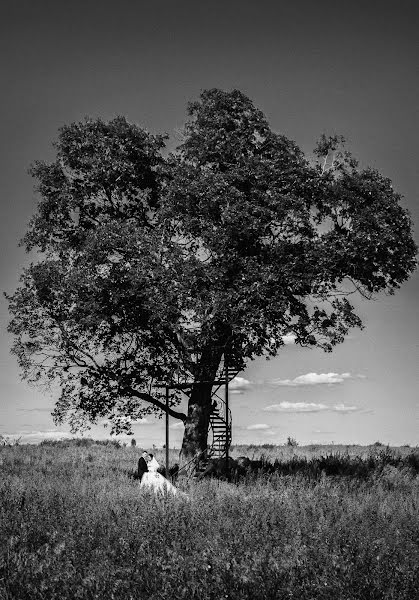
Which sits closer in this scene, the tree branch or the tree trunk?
the tree trunk

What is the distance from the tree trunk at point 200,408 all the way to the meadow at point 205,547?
9.93 meters

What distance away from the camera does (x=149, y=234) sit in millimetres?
21719

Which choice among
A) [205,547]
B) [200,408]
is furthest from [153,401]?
[205,547]

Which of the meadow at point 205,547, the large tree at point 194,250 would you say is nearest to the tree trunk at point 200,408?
the large tree at point 194,250

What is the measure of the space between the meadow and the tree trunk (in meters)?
9.93

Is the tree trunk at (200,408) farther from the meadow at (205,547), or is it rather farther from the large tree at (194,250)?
the meadow at (205,547)

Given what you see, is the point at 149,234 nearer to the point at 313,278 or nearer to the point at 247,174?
the point at 247,174

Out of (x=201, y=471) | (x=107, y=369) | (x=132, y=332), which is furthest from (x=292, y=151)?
(x=201, y=471)

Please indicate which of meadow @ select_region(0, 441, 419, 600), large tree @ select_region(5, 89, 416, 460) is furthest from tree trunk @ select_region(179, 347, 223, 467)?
meadow @ select_region(0, 441, 419, 600)

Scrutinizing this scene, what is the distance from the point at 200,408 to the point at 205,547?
598 inches

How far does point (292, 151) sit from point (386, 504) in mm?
14308

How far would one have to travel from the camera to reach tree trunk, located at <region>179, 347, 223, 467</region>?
22906 millimetres

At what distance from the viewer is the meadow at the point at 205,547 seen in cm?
686

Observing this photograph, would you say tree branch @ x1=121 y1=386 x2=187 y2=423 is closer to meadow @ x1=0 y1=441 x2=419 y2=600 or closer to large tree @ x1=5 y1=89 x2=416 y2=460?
large tree @ x1=5 y1=89 x2=416 y2=460
